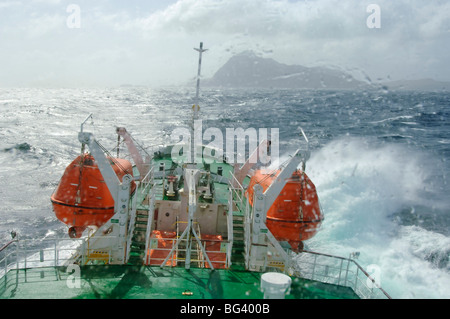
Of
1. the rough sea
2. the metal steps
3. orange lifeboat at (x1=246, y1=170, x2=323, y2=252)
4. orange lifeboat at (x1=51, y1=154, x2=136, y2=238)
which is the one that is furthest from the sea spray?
orange lifeboat at (x1=51, y1=154, x2=136, y2=238)

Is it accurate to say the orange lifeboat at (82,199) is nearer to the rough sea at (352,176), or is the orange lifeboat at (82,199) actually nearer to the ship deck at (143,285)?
the ship deck at (143,285)

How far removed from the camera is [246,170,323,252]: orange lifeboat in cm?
973

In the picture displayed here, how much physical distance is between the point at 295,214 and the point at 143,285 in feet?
14.5

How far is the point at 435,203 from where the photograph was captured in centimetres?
1997

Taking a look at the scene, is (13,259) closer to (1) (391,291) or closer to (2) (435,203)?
(1) (391,291)

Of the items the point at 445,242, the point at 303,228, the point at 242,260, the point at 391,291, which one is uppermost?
the point at 303,228

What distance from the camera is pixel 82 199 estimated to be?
9812 mm

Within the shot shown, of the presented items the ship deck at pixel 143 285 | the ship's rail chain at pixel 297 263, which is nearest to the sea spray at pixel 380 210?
the ship's rail chain at pixel 297 263

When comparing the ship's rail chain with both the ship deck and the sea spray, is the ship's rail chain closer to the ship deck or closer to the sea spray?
the sea spray

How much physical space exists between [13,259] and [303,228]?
1133cm

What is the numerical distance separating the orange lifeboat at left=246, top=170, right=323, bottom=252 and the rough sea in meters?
5.21

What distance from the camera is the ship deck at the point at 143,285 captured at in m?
6.98

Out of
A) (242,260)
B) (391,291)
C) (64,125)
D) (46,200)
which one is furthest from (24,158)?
(391,291)

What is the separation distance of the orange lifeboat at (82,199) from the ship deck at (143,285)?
2.17 m
